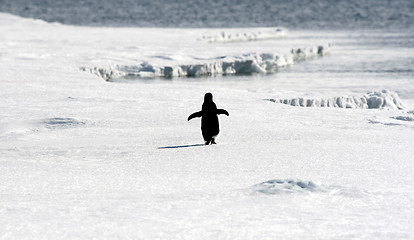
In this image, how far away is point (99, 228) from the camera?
3.91 metres

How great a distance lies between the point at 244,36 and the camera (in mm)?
28266

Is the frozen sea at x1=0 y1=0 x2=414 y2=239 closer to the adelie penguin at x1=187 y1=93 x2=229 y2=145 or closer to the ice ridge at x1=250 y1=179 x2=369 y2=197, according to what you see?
the ice ridge at x1=250 y1=179 x2=369 y2=197

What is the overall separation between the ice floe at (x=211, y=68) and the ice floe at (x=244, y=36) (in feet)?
22.8

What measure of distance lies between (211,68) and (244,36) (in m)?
11.5

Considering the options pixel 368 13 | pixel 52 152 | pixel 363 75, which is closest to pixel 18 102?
pixel 52 152

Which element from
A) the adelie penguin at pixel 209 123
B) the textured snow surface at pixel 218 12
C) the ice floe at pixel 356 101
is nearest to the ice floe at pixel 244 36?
the textured snow surface at pixel 218 12

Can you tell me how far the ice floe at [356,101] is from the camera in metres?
10.4

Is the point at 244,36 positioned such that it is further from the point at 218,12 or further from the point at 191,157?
the point at 218,12

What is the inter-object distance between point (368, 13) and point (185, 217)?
176 feet

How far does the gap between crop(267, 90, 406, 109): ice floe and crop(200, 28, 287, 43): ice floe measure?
1534cm

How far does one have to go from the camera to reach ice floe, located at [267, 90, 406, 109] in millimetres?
10438

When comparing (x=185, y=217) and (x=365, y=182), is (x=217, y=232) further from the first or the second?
(x=365, y=182)

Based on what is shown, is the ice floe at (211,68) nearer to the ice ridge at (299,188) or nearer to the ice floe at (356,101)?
the ice floe at (356,101)

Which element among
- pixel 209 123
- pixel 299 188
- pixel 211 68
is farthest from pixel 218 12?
pixel 299 188
